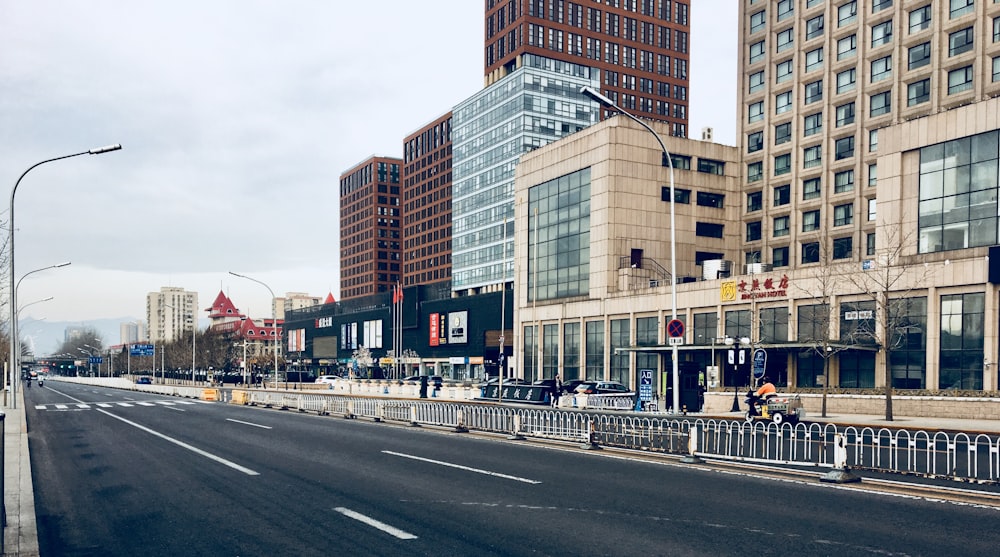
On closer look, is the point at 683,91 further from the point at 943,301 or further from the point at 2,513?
the point at 2,513

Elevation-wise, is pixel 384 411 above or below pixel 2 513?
below

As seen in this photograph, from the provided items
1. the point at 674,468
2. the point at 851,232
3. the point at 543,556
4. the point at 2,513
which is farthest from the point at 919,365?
the point at 2,513

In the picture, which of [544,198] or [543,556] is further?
[544,198]

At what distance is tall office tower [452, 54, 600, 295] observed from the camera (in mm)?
103938

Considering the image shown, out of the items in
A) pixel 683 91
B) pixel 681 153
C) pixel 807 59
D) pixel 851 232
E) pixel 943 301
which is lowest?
pixel 943 301

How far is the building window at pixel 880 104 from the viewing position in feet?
191

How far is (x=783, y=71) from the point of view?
216 ft

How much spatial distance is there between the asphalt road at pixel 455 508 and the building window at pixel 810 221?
50.4 metres

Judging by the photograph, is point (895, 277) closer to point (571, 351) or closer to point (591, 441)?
point (591, 441)

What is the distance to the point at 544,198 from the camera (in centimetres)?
6931

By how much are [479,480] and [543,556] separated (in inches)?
223

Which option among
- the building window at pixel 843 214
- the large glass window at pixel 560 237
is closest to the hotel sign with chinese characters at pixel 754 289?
the large glass window at pixel 560 237

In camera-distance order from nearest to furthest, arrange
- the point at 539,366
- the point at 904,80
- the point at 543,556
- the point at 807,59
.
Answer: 1. the point at 543,556
2. the point at 904,80
3. the point at 807,59
4. the point at 539,366

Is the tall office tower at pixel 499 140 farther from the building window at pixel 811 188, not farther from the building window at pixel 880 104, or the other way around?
the building window at pixel 880 104
